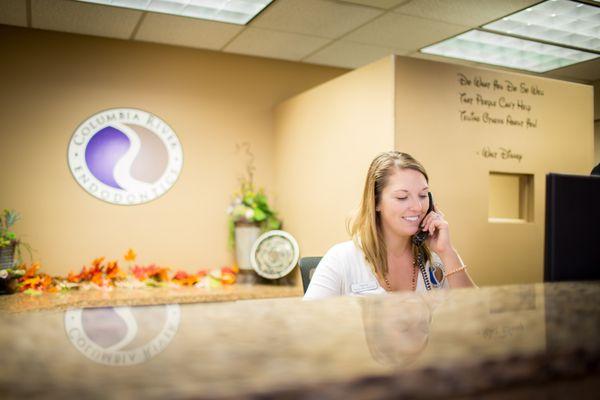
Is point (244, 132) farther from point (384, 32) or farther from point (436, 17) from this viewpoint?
point (436, 17)

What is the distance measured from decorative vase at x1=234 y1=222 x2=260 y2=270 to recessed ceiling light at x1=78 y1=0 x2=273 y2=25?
165 centimetres

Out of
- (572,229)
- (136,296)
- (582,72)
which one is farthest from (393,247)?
(582,72)

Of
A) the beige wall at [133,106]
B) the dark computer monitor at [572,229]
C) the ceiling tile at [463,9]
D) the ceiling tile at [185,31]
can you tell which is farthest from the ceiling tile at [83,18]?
the dark computer monitor at [572,229]

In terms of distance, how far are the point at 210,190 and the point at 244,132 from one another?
2.02ft

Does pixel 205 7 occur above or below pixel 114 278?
above

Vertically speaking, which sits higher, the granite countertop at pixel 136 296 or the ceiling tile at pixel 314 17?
the ceiling tile at pixel 314 17

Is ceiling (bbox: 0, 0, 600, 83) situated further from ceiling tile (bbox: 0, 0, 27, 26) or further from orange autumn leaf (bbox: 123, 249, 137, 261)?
orange autumn leaf (bbox: 123, 249, 137, 261)

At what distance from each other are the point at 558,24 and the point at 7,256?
13.9 ft

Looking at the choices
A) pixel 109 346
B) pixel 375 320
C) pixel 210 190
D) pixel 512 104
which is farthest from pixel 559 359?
pixel 210 190

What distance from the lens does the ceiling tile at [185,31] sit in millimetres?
4000

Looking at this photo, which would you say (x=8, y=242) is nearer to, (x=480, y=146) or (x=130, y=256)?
(x=130, y=256)

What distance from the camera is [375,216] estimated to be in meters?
2.35

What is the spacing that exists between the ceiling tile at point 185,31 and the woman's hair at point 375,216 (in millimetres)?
2201

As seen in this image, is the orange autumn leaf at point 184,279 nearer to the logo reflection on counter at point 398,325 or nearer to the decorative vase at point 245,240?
the decorative vase at point 245,240
